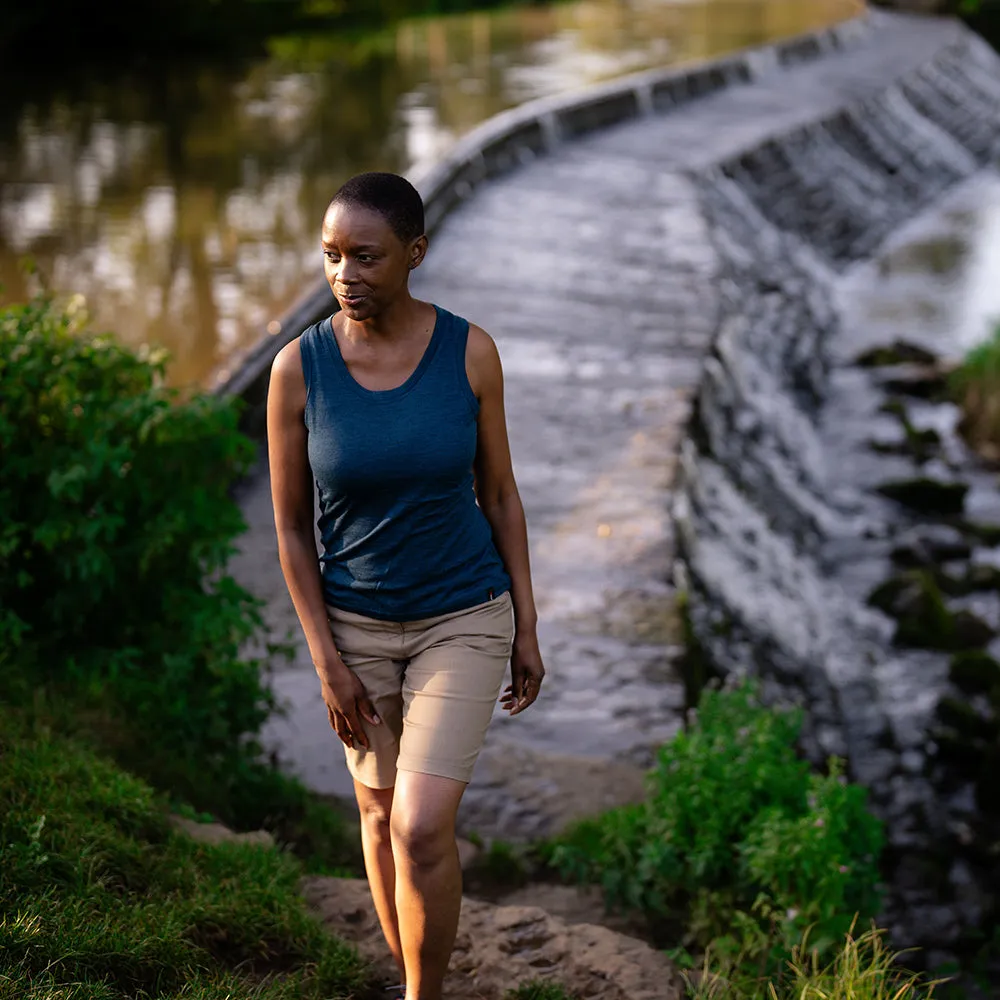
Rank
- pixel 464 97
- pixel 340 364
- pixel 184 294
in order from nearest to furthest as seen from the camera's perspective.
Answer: pixel 340 364 < pixel 184 294 < pixel 464 97

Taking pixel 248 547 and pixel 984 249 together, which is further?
pixel 984 249

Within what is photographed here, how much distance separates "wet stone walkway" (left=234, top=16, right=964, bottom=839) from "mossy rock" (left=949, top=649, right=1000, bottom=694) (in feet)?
6.99

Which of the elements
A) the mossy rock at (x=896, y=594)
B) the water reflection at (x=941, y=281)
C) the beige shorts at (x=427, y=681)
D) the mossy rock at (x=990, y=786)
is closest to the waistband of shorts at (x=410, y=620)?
the beige shorts at (x=427, y=681)

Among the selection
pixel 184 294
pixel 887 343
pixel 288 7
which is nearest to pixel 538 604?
pixel 184 294

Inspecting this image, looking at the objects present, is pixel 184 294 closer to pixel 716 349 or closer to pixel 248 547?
pixel 716 349

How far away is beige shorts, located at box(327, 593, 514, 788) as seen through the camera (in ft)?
9.86

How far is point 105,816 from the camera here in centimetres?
376

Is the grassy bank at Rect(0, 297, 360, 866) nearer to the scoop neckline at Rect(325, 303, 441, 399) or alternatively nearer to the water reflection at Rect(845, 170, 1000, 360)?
the scoop neckline at Rect(325, 303, 441, 399)

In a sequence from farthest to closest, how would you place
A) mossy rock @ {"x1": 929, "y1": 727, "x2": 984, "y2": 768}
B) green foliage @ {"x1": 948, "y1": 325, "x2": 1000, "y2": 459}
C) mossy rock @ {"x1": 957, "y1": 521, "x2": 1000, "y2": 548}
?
green foliage @ {"x1": 948, "y1": 325, "x2": 1000, "y2": 459} → mossy rock @ {"x1": 957, "y1": 521, "x2": 1000, "y2": 548} → mossy rock @ {"x1": 929, "y1": 727, "x2": 984, "y2": 768}

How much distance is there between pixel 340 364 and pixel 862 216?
17530mm

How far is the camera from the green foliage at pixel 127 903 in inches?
123

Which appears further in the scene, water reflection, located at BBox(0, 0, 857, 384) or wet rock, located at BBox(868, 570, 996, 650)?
water reflection, located at BBox(0, 0, 857, 384)

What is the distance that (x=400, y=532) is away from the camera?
9.94ft

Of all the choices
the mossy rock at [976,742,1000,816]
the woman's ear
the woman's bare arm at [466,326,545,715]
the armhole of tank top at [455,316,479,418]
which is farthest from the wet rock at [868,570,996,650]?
the woman's ear
